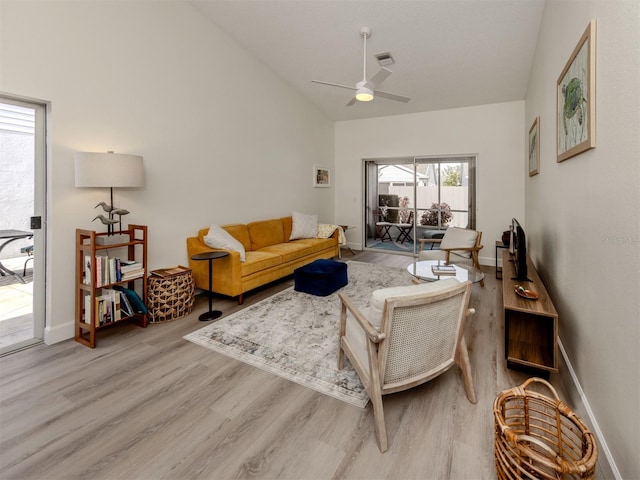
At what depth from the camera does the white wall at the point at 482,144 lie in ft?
18.9

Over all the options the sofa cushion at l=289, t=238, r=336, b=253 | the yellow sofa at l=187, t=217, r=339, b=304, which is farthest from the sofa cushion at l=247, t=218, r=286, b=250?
the sofa cushion at l=289, t=238, r=336, b=253

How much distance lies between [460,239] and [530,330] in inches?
91.2

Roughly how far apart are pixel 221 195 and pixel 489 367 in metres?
3.92

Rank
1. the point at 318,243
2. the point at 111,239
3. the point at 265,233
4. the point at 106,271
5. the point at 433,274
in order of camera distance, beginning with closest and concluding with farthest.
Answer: the point at 106,271, the point at 111,239, the point at 433,274, the point at 265,233, the point at 318,243

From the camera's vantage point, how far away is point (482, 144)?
5992mm

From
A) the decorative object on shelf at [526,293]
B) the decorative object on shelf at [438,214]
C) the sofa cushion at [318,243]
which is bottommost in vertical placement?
the decorative object on shelf at [526,293]

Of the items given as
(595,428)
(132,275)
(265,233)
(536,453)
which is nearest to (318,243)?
(265,233)

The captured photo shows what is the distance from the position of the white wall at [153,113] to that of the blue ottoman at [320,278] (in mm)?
1537

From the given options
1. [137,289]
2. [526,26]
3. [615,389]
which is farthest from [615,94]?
[137,289]

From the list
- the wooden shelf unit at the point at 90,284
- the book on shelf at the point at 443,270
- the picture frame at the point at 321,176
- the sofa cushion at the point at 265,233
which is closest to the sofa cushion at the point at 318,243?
the sofa cushion at the point at 265,233

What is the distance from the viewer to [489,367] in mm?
2471

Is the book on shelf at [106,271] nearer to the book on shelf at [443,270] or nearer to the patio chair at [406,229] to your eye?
the book on shelf at [443,270]

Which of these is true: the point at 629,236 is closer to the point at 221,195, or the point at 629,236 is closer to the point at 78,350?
the point at 78,350

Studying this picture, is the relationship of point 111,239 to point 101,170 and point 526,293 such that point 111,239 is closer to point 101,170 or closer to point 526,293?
point 101,170
